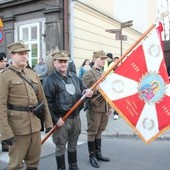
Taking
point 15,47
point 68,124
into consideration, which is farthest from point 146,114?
point 15,47

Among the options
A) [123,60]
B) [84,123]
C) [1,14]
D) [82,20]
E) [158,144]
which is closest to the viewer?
[123,60]

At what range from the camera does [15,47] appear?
4012 millimetres

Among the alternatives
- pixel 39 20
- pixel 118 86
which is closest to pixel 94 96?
pixel 118 86

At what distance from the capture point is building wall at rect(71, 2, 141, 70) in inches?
536

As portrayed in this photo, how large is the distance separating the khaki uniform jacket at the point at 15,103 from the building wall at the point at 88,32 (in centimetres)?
949

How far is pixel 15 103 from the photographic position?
13.0 feet

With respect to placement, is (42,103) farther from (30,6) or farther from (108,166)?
(30,6)

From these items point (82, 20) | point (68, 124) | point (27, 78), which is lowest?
point (68, 124)

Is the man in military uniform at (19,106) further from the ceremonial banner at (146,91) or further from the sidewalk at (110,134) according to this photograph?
the sidewalk at (110,134)

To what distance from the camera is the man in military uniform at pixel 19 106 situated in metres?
3.88

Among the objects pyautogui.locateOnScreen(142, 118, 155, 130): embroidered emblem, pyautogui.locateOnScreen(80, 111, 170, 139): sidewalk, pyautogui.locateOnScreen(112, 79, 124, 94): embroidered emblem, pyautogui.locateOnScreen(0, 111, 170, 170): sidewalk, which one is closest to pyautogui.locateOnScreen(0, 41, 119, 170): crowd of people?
pyautogui.locateOnScreen(112, 79, 124, 94): embroidered emblem

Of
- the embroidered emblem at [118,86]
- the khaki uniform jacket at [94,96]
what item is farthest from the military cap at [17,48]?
the khaki uniform jacket at [94,96]

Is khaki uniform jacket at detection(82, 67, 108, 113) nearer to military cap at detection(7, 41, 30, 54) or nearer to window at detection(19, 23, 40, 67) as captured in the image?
military cap at detection(7, 41, 30, 54)

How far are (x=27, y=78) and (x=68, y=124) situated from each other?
104cm
